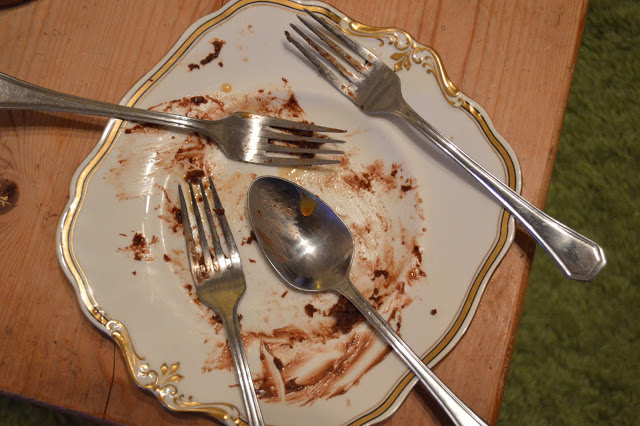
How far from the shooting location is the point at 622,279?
1.58m

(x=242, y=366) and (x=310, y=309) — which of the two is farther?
(x=310, y=309)

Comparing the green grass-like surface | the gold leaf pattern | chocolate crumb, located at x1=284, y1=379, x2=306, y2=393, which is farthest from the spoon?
the green grass-like surface

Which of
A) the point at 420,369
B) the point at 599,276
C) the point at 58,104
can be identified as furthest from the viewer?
the point at 599,276

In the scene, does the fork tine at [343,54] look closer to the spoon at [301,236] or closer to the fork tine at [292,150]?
the fork tine at [292,150]

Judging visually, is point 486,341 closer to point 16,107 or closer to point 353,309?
point 353,309

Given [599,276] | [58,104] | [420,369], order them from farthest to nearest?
[599,276], [58,104], [420,369]

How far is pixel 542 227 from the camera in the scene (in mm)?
1022

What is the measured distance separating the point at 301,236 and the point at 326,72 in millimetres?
414

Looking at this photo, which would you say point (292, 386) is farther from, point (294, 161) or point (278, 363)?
point (294, 161)

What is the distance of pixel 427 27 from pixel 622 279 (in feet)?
3.59

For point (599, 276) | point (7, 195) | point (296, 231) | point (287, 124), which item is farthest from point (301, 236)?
point (599, 276)

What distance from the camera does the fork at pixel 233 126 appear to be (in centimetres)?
107

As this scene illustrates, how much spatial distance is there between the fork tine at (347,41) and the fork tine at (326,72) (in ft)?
0.24

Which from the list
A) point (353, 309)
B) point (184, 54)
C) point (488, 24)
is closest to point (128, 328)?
point (353, 309)
